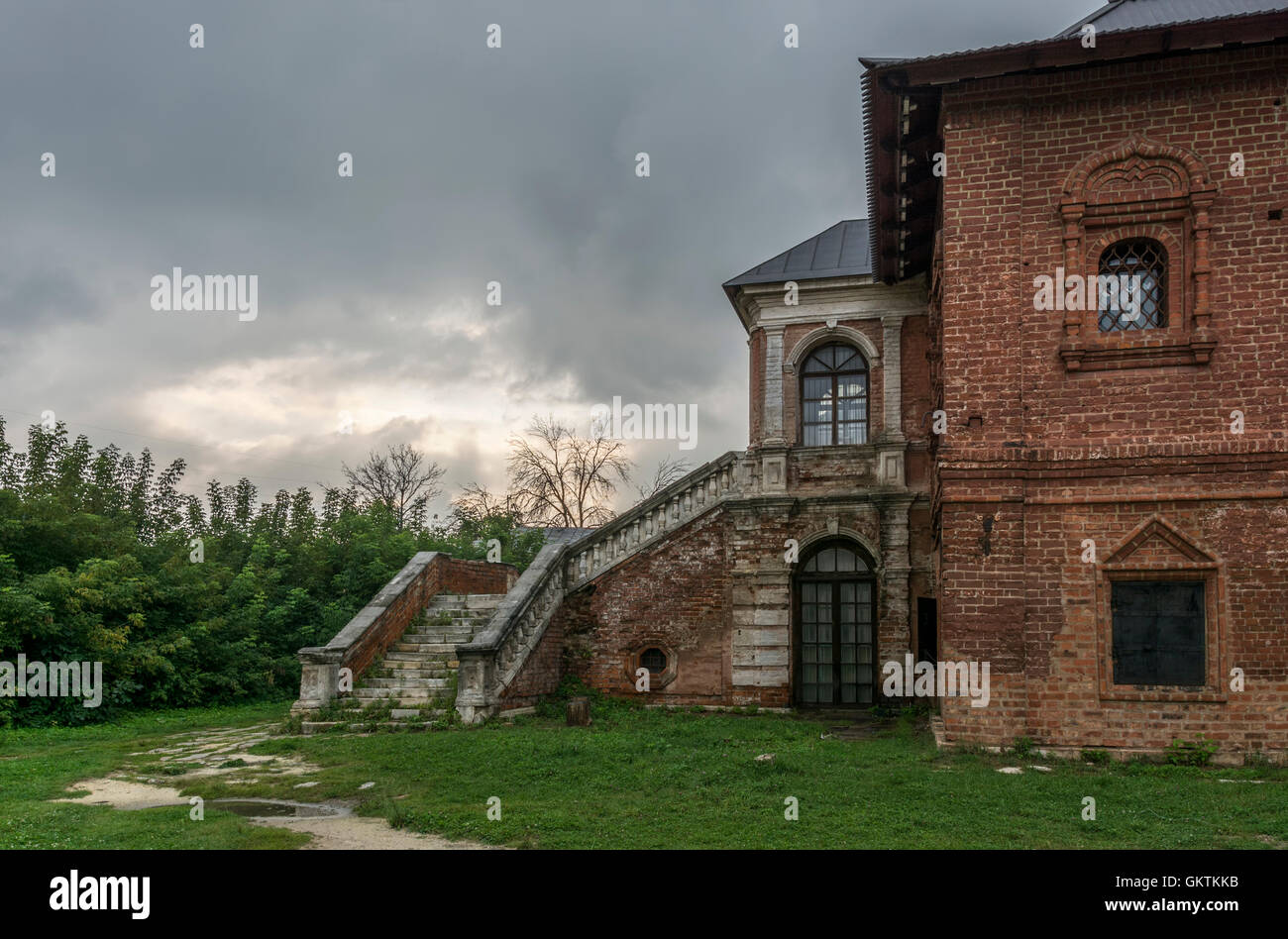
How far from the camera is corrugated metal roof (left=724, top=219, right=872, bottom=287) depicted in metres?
16.8

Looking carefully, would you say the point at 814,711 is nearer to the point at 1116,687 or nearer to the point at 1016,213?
the point at 1116,687

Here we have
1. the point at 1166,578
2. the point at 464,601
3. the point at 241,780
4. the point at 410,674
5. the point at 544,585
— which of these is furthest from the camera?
the point at 464,601

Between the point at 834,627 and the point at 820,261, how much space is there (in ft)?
20.7

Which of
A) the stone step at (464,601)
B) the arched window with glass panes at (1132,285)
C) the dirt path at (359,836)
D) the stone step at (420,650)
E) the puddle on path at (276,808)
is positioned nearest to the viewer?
the dirt path at (359,836)

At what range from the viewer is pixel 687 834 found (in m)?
7.16

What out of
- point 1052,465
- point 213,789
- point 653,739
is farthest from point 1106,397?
point 213,789

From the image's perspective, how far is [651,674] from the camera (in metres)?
16.5

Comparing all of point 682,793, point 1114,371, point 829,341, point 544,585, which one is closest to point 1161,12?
point 1114,371

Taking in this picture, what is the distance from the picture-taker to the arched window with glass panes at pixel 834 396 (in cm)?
1675

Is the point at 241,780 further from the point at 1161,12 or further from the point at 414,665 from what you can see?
the point at 1161,12

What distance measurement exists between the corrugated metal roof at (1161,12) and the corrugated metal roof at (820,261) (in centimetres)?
550

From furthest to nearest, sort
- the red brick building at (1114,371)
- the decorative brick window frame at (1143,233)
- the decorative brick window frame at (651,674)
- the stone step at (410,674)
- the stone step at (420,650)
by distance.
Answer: the decorative brick window frame at (651,674), the stone step at (420,650), the stone step at (410,674), the decorative brick window frame at (1143,233), the red brick building at (1114,371)

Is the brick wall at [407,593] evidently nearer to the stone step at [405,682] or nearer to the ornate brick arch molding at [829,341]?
the stone step at [405,682]
